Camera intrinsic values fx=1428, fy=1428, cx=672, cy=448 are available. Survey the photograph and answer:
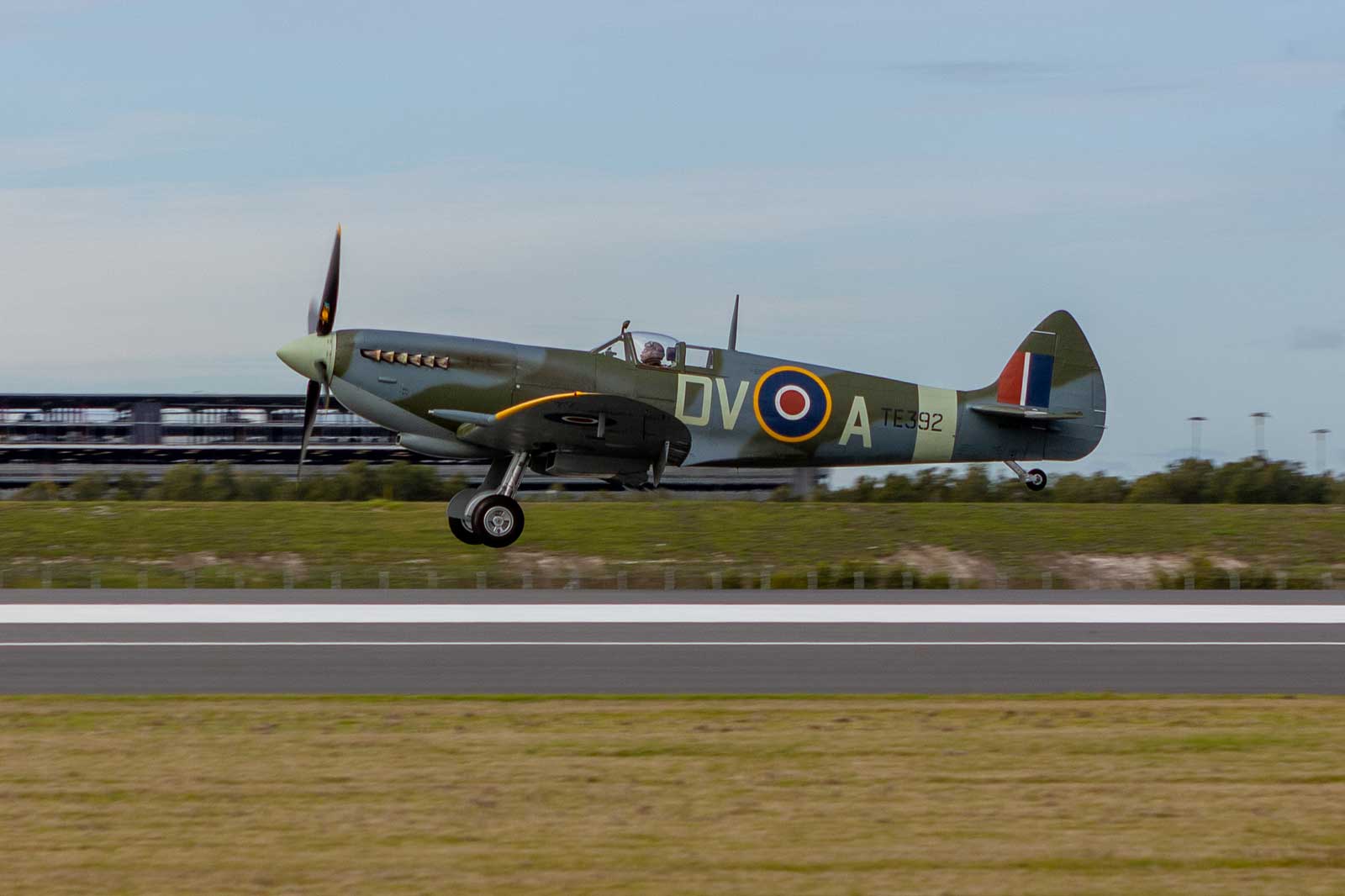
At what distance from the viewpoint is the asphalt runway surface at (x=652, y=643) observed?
509 inches

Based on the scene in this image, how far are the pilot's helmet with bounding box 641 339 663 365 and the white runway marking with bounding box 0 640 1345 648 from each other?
6529 mm

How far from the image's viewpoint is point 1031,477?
23516 mm

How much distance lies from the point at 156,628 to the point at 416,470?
3520 centimetres

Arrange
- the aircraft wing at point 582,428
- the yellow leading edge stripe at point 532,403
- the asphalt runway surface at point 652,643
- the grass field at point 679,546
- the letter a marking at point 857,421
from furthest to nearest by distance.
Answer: the grass field at point 679,546, the letter a marking at point 857,421, the aircraft wing at point 582,428, the yellow leading edge stripe at point 532,403, the asphalt runway surface at point 652,643

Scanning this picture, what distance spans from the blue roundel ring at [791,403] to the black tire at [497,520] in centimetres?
412

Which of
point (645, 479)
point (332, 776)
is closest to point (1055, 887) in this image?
point (332, 776)

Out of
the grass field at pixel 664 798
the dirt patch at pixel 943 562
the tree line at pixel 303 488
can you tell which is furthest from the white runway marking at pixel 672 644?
the tree line at pixel 303 488

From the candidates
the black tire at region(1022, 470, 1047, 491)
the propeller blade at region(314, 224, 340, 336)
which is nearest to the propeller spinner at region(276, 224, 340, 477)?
the propeller blade at region(314, 224, 340, 336)

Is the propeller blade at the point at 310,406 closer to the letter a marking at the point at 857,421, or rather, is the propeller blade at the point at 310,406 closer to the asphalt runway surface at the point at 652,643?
the asphalt runway surface at the point at 652,643

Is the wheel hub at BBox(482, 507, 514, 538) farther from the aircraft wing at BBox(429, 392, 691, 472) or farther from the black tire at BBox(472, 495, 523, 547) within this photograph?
the aircraft wing at BBox(429, 392, 691, 472)

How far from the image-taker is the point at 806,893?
6.36 m

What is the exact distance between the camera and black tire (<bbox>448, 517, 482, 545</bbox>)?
2191cm

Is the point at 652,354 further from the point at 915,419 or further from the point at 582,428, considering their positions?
the point at 915,419

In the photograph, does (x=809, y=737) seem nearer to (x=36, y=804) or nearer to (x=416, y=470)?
(x=36, y=804)
